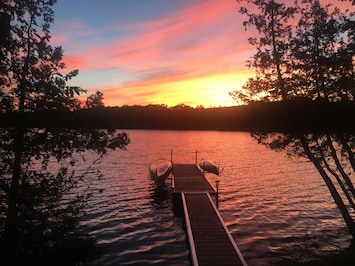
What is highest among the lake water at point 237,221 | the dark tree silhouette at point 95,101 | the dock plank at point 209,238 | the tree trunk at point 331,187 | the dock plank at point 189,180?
the dark tree silhouette at point 95,101

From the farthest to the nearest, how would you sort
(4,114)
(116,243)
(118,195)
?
(118,195) → (116,243) → (4,114)

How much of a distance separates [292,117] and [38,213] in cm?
1306

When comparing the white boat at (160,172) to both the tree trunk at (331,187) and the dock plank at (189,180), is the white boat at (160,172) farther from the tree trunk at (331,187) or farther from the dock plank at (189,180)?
the tree trunk at (331,187)

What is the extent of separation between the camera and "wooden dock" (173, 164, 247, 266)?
44.1 feet

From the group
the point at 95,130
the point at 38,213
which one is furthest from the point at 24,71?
the point at 38,213

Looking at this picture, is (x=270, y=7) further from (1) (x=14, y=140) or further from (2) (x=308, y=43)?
(1) (x=14, y=140)

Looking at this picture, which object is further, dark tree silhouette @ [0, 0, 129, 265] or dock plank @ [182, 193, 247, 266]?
dock plank @ [182, 193, 247, 266]

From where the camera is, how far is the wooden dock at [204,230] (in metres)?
13.4

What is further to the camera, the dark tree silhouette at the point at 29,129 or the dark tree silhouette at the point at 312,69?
the dark tree silhouette at the point at 312,69

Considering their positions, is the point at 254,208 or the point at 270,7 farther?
the point at 254,208

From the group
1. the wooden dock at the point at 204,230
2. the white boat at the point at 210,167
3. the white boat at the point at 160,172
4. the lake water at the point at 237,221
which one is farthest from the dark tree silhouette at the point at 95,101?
the white boat at the point at 210,167

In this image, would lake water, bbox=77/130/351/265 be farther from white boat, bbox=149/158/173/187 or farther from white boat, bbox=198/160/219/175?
white boat, bbox=198/160/219/175

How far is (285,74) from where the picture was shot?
685 inches

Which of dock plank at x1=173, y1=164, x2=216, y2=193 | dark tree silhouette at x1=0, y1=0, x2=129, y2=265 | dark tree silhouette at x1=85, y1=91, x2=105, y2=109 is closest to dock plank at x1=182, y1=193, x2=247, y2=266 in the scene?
dock plank at x1=173, y1=164, x2=216, y2=193
